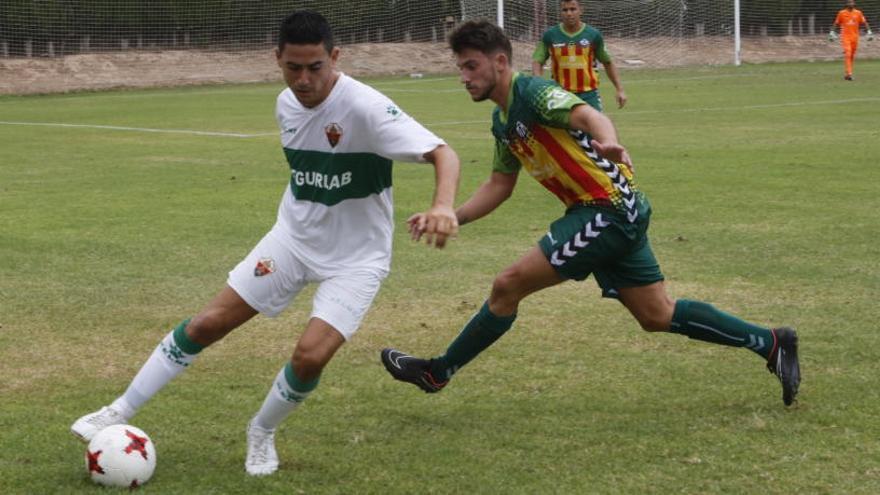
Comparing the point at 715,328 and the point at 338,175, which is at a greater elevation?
the point at 338,175

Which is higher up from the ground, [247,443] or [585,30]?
[585,30]

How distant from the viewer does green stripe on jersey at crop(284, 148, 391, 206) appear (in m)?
5.39

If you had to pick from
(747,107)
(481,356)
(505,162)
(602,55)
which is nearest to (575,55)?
(602,55)

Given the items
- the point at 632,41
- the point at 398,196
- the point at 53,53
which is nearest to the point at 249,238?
the point at 398,196

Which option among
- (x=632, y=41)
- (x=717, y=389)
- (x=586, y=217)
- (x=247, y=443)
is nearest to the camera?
(x=247, y=443)

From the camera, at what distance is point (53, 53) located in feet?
120

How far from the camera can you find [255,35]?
127ft

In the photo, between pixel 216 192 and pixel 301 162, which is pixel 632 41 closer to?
pixel 216 192

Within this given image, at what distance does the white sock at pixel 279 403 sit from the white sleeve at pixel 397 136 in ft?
3.16

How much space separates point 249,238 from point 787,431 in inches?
244

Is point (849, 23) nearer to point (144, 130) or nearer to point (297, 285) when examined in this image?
point (144, 130)

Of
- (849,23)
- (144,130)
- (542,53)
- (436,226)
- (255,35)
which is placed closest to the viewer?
(436,226)

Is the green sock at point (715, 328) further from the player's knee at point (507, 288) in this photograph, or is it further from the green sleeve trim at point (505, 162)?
the green sleeve trim at point (505, 162)

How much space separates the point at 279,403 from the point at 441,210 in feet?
3.51
